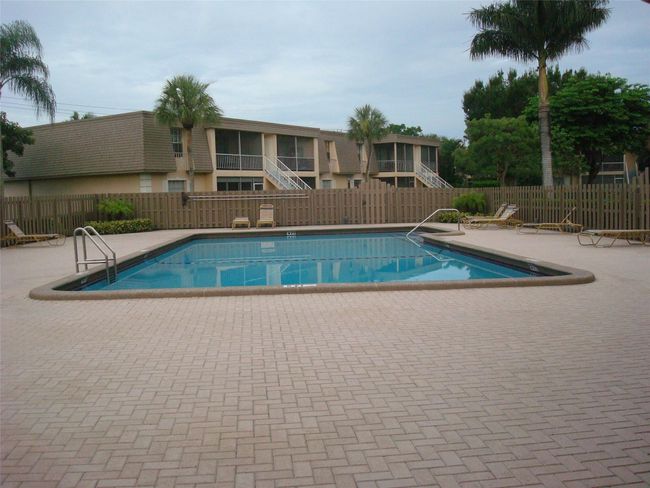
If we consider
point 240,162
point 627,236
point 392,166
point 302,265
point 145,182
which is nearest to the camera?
point 302,265

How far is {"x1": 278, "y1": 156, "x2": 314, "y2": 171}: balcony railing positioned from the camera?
1454 inches

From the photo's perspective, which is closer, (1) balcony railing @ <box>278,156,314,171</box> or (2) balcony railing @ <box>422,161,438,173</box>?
(1) balcony railing @ <box>278,156,314,171</box>

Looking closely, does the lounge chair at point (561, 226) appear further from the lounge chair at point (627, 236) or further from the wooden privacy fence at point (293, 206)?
the lounge chair at point (627, 236)

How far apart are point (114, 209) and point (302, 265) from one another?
37.8 ft

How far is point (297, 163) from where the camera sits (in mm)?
37688

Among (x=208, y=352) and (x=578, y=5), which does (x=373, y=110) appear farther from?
(x=208, y=352)

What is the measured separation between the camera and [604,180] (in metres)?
50.8

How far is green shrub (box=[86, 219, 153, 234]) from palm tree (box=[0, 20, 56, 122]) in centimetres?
610

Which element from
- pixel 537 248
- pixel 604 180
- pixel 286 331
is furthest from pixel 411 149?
pixel 286 331

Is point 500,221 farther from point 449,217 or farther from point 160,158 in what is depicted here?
point 160,158

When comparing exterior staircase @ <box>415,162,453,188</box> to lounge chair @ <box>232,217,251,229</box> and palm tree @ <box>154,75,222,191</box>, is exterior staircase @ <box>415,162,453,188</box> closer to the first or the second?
palm tree @ <box>154,75,222,191</box>

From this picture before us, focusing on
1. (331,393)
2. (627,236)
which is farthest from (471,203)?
(331,393)

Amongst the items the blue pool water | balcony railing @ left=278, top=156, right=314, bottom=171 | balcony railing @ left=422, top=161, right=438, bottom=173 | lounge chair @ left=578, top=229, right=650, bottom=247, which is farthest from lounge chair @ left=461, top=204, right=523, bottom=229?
balcony railing @ left=422, top=161, right=438, bottom=173

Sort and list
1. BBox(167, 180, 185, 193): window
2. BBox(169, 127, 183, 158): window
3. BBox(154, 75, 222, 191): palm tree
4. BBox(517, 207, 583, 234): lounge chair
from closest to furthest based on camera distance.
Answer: BBox(517, 207, 583, 234): lounge chair → BBox(154, 75, 222, 191): palm tree → BBox(167, 180, 185, 193): window → BBox(169, 127, 183, 158): window
